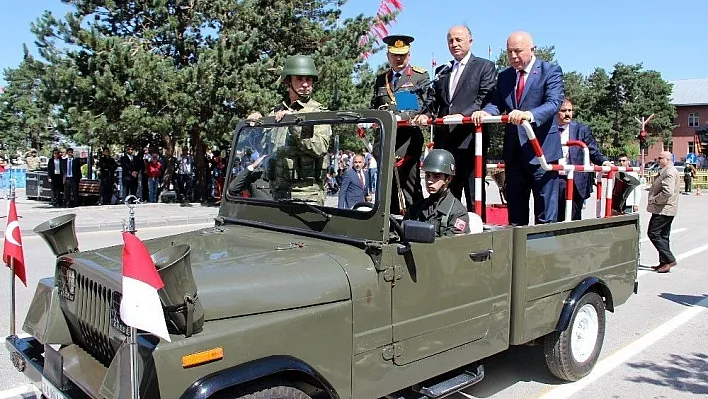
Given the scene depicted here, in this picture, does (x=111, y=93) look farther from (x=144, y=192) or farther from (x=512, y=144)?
(x=512, y=144)

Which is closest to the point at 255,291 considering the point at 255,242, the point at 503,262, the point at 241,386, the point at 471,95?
the point at 241,386

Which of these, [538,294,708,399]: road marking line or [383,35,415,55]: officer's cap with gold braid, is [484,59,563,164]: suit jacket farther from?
[538,294,708,399]: road marking line

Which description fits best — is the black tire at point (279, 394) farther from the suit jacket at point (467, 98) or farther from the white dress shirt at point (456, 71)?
the white dress shirt at point (456, 71)

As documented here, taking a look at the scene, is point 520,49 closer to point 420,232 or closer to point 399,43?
point 399,43

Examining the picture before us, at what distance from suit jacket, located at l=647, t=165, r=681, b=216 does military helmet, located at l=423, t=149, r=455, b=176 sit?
6892 mm

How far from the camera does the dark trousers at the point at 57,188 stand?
763 inches

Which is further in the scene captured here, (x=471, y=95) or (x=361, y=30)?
(x=361, y=30)

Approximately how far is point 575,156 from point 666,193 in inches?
153

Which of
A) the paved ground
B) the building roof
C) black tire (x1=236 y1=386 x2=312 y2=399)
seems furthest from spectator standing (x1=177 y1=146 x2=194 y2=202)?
the building roof

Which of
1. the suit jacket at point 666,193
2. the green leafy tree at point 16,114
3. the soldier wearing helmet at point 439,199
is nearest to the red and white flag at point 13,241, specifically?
the soldier wearing helmet at point 439,199

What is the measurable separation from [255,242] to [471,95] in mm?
2339

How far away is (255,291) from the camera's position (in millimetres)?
2863

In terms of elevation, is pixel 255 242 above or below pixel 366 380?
above

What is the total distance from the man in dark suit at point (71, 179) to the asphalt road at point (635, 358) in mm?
11060
